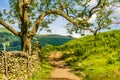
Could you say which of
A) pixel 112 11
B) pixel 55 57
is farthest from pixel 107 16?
pixel 55 57

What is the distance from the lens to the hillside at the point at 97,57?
32812 millimetres

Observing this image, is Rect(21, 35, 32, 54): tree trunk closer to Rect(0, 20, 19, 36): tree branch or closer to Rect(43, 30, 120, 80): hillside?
Rect(0, 20, 19, 36): tree branch

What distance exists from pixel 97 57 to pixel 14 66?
66.3 ft

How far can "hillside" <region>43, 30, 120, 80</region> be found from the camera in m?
32.8

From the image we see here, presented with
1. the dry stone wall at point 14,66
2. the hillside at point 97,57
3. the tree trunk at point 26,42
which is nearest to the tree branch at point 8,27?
the tree trunk at point 26,42

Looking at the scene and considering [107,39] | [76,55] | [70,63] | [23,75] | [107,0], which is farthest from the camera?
[107,39]

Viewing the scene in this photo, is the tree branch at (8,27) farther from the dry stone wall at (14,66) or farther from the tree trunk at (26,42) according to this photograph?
the dry stone wall at (14,66)

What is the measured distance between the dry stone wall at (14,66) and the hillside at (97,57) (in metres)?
5.49

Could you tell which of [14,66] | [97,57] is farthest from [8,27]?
[97,57]

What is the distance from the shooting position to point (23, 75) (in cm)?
2884

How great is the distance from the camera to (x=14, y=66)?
27062 mm

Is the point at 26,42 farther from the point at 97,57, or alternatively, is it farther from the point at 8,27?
the point at 97,57

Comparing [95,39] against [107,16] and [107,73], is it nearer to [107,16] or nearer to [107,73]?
[107,16]

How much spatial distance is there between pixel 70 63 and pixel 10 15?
9.68 m
